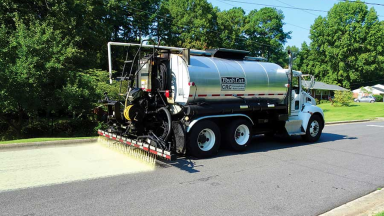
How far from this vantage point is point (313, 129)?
11.1 meters

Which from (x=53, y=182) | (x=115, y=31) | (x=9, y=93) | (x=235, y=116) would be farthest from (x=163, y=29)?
(x=53, y=182)

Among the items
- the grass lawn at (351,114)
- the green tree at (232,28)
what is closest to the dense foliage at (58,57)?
the green tree at (232,28)

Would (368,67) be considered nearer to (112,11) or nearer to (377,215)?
(112,11)

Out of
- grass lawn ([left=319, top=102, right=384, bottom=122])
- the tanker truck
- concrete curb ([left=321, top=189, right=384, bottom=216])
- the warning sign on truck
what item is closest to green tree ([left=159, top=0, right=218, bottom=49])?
grass lawn ([left=319, top=102, right=384, bottom=122])

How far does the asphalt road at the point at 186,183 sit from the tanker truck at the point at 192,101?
1.88ft

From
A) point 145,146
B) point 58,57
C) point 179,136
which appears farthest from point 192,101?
point 58,57

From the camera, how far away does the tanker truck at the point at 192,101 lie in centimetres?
783

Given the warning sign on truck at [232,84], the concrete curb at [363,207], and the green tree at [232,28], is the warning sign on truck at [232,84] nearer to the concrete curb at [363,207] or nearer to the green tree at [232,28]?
the concrete curb at [363,207]

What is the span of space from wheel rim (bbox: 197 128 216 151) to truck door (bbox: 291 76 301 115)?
157 inches

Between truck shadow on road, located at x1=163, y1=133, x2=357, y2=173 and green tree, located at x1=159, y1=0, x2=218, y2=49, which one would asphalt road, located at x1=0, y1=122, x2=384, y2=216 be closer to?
truck shadow on road, located at x1=163, y1=133, x2=357, y2=173

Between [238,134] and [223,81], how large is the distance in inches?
69.8

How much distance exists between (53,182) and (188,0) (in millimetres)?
40532

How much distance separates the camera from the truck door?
10742 millimetres

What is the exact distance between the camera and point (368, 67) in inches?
2394
